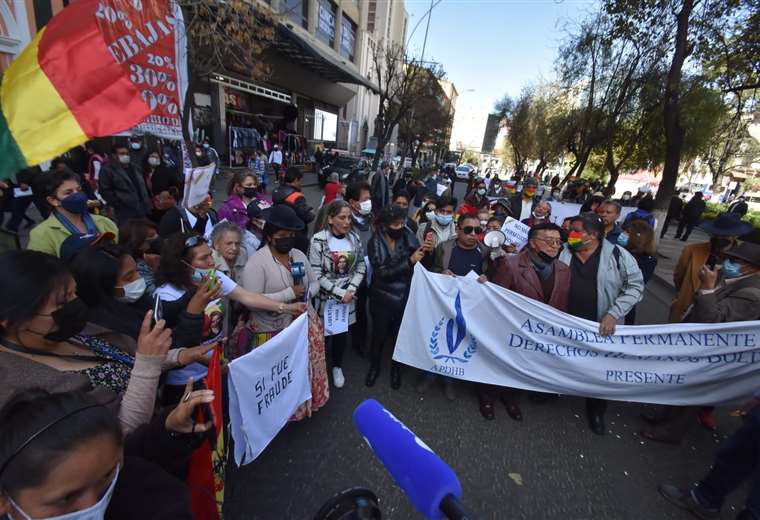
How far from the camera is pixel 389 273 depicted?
3.59 meters

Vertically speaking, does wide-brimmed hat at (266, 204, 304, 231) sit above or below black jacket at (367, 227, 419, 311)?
above

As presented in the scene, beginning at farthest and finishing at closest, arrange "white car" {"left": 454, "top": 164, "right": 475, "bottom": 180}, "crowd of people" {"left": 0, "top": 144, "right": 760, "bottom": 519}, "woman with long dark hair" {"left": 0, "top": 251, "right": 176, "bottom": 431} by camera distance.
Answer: "white car" {"left": 454, "top": 164, "right": 475, "bottom": 180}, "woman with long dark hair" {"left": 0, "top": 251, "right": 176, "bottom": 431}, "crowd of people" {"left": 0, "top": 144, "right": 760, "bottom": 519}

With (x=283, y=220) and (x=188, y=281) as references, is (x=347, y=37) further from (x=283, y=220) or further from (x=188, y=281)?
(x=188, y=281)

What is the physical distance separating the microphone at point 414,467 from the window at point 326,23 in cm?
2839

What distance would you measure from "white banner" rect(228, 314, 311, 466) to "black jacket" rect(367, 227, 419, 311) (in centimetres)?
117

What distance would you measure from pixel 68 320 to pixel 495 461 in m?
2.90

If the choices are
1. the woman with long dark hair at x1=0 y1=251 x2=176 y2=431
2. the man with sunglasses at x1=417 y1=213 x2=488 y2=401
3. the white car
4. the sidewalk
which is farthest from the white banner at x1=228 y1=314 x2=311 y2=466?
the white car

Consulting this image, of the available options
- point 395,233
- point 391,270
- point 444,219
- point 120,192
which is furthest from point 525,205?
point 120,192

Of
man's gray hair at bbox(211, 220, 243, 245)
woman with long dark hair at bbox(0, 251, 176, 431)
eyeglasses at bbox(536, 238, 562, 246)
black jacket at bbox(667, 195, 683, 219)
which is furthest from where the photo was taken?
black jacket at bbox(667, 195, 683, 219)

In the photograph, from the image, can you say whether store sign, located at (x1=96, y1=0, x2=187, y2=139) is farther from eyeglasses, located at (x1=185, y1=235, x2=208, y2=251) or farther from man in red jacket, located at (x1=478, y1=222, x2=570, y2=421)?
man in red jacket, located at (x1=478, y1=222, x2=570, y2=421)

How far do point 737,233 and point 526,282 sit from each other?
1.90 m

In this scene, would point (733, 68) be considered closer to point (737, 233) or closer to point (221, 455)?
point (737, 233)

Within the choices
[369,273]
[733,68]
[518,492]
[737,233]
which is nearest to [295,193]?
[369,273]

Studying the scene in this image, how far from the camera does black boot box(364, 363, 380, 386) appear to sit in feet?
12.2
